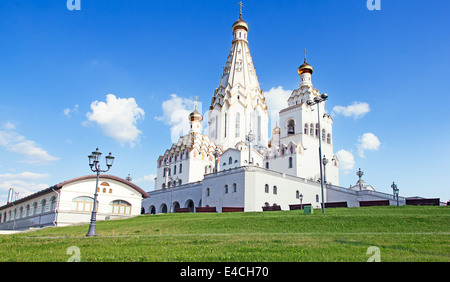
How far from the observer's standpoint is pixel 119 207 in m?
43.9

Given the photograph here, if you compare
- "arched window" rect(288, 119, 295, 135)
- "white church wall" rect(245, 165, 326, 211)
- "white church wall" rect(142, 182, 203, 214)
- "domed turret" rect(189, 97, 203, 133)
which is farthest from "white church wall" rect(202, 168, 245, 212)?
"domed turret" rect(189, 97, 203, 133)

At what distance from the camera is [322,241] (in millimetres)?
13062

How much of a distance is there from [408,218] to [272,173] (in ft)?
81.4

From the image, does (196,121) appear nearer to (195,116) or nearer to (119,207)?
(195,116)

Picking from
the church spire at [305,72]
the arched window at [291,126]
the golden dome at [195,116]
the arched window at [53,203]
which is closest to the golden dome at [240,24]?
the church spire at [305,72]

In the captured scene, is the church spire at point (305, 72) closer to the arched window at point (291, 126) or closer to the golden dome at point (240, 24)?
the arched window at point (291, 126)

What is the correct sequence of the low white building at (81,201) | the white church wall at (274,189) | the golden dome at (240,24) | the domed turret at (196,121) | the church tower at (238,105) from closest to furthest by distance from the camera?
the low white building at (81,201)
the white church wall at (274,189)
the church tower at (238,105)
the domed turret at (196,121)
the golden dome at (240,24)

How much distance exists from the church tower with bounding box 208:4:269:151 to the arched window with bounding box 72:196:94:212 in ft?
88.9

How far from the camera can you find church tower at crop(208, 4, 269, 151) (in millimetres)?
65875

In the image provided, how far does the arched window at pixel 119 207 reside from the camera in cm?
4340

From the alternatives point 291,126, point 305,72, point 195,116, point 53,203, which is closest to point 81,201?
point 53,203

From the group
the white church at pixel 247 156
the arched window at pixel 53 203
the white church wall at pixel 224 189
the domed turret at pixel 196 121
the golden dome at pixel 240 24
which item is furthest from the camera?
the golden dome at pixel 240 24
